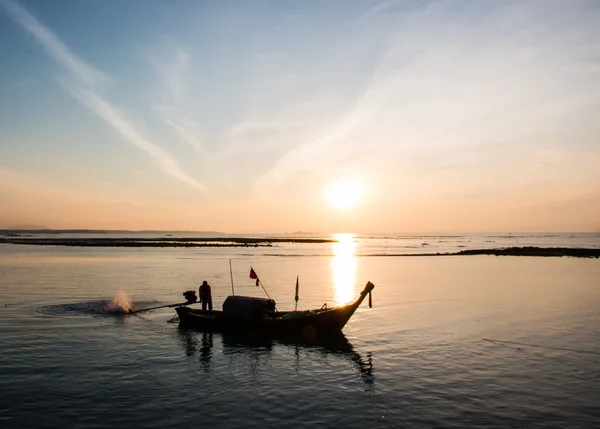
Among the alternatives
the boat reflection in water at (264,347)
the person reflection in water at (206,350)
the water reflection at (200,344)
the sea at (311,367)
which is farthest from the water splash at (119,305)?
the person reflection in water at (206,350)

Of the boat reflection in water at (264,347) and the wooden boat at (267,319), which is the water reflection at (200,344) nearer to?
the boat reflection in water at (264,347)

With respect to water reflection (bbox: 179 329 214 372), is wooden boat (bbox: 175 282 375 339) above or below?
above

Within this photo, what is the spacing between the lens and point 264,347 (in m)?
21.6

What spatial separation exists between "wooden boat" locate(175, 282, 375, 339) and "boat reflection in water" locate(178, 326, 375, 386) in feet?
1.24

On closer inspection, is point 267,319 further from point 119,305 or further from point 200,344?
point 119,305

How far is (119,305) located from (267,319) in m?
12.8

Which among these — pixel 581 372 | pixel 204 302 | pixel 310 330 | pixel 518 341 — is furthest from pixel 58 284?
pixel 581 372

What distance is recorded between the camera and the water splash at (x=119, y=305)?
2917 centimetres

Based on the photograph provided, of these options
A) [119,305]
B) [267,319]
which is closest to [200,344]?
[267,319]

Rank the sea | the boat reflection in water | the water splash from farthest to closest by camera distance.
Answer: the water splash
the boat reflection in water
the sea

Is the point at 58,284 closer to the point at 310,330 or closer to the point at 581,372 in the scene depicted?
the point at 310,330

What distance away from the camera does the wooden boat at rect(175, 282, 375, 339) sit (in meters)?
23.3

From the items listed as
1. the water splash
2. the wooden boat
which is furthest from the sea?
the wooden boat

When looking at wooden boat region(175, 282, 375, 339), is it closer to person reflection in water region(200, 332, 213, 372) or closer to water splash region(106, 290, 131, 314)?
person reflection in water region(200, 332, 213, 372)
